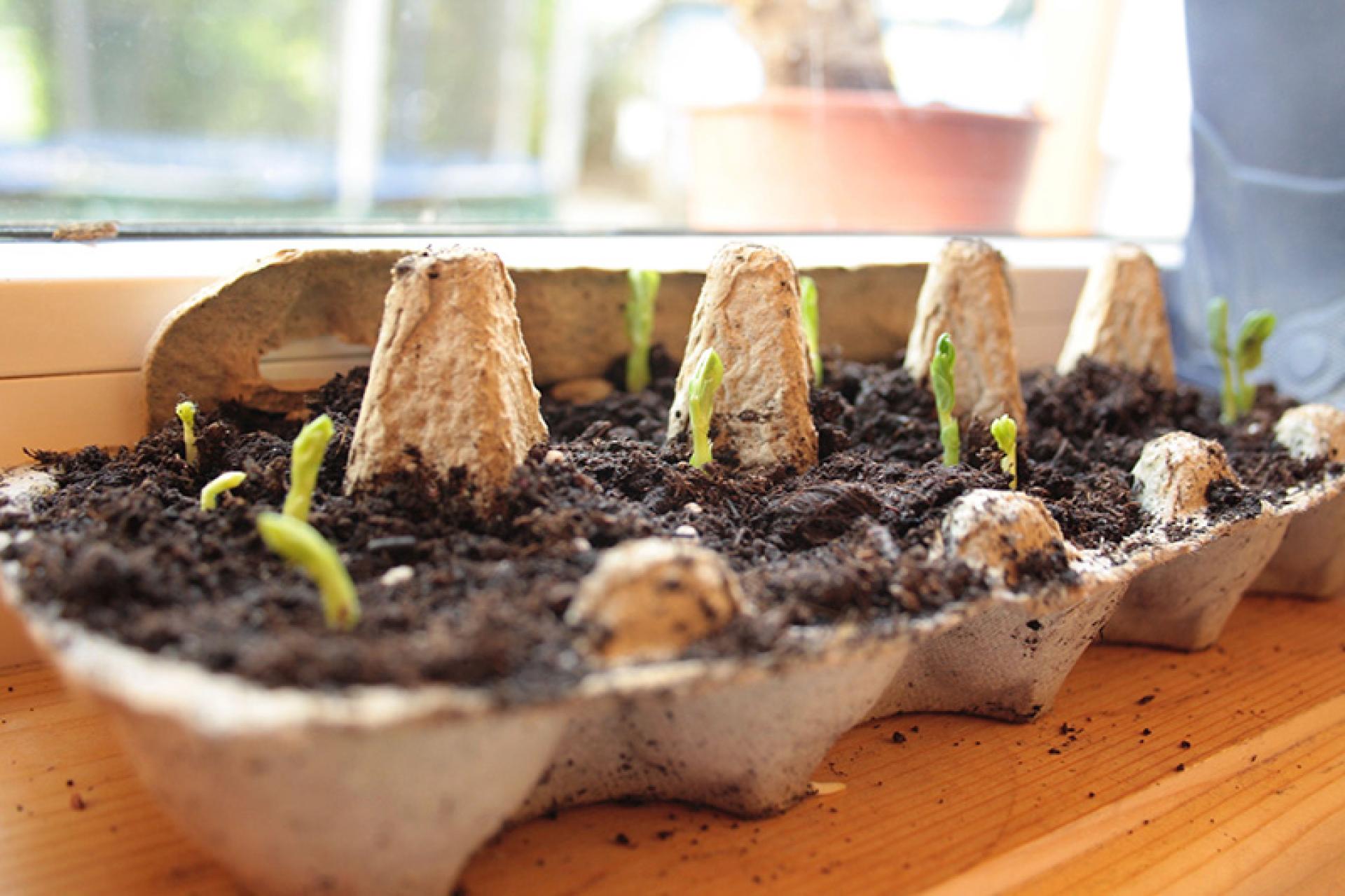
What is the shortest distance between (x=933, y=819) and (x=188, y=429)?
66 cm

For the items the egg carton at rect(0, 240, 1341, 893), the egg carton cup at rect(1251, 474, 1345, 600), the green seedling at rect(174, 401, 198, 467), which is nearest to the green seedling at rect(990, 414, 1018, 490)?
the egg carton at rect(0, 240, 1341, 893)

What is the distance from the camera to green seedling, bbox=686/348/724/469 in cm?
85

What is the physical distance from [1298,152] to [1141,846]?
1012 mm

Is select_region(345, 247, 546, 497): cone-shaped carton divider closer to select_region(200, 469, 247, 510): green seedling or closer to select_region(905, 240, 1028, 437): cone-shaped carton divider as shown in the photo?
select_region(200, 469, 247, 510): green seedling

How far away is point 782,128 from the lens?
1431 mm

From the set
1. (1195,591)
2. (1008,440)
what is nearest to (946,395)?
(1008,440)

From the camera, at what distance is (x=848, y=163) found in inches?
57.7

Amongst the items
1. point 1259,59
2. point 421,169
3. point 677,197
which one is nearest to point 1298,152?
point 1259,59

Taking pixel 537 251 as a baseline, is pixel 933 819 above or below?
below

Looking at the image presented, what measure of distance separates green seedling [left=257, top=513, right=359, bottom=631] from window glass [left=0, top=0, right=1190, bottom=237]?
23.8 inches

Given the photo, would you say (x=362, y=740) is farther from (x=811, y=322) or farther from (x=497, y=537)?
(x=811, y=322)

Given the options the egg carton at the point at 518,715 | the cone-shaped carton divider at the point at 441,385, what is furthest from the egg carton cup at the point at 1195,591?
the cone-shaped carton divider at the point at 441,385

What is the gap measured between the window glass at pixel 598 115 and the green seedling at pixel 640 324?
231 millimetres

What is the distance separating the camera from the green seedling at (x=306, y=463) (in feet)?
2.20
